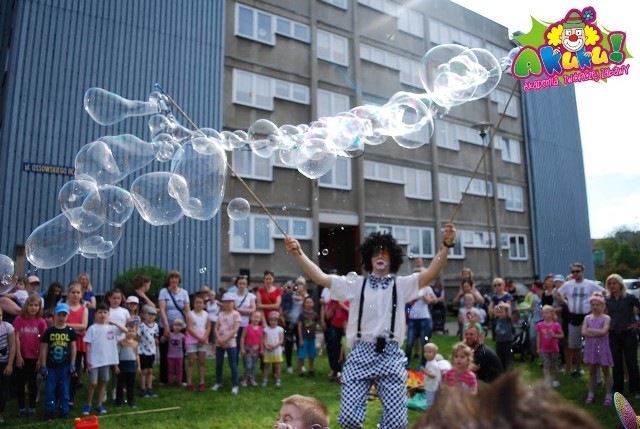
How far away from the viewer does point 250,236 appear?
18203 mm

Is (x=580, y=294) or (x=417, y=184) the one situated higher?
(x=417, y=184)

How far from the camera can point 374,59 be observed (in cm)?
2277

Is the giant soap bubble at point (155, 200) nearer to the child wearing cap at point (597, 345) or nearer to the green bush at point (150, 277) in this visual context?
the child wearing cap at point (597, 345)

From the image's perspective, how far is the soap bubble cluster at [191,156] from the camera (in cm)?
654

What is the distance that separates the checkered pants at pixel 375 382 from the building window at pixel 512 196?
24710 mm

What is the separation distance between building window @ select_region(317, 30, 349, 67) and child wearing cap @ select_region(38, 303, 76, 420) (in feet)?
53.2

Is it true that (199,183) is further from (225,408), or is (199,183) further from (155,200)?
(225,408)

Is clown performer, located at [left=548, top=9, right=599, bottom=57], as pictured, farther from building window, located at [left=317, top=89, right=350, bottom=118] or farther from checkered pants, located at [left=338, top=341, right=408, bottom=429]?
building window, located at [left=317, top=89, right=350, bottom=118]

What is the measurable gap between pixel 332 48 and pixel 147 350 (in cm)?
1625

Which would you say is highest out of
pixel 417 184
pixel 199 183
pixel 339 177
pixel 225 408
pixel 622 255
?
pixel 417 184

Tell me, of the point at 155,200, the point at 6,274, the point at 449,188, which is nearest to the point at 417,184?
the point at 449,188

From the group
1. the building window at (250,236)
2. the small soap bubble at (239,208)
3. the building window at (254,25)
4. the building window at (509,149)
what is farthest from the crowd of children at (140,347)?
the building window at (509,149)

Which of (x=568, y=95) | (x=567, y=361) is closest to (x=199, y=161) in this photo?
(x=567, y=361)

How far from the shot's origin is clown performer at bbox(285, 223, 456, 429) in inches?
165
